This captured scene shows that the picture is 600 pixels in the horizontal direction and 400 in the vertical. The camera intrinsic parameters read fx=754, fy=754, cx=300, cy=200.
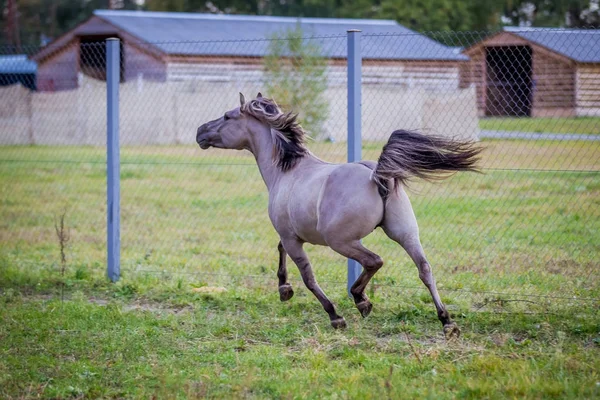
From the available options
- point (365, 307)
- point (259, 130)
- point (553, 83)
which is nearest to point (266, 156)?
point (259, 130)

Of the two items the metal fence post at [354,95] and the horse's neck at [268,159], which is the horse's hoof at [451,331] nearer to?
the metal fence post at [354,95]

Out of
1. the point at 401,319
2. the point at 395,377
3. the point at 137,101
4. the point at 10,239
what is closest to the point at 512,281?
the point at 401,319

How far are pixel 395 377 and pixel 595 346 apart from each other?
177 centimetres

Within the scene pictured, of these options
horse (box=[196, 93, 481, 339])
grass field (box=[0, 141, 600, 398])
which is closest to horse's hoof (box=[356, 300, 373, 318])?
→ horse (box=[196, 93, 481, 339])

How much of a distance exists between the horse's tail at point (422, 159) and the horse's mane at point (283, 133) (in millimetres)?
1149

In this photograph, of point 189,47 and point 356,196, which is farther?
point 189,47

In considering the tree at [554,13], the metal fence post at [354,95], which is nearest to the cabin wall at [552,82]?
the metal fence post at [354,95]

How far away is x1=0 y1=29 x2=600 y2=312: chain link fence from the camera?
298 inches

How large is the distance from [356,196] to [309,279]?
0.97m

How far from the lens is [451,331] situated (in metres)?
5.85

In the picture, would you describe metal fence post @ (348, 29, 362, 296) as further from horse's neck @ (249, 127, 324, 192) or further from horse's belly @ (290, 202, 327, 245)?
horse's belly @ (290, 202, 327, 245)

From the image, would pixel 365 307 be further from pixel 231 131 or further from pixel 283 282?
pixel 231 131

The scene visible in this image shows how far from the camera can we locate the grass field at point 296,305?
4.86 meters

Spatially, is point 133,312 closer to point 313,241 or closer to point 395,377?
point 313,241
